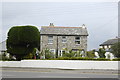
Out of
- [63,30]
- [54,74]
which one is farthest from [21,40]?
[54,74]

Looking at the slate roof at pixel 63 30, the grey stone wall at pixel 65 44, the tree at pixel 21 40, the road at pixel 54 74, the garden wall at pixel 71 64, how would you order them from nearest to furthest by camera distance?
the road at pixel 54 74, the garden wall at pixel 71 64, the tree at pixel 21 40, the grey stone wall at pixel 65 44, the slate roof at pixel 63 30

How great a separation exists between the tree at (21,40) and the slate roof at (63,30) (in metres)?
5.43

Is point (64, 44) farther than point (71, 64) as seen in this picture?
Yes

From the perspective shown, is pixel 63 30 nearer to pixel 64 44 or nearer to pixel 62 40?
pixel 62 40

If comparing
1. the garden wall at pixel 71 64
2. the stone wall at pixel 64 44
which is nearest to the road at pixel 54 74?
the garden wall at pixel 71 64

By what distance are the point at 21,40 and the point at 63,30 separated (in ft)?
29.4

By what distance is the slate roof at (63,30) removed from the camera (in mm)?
35000

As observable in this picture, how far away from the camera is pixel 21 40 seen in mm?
28766

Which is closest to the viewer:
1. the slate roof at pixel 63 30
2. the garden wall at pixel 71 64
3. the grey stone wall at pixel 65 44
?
the garden wall at pixel 71 64

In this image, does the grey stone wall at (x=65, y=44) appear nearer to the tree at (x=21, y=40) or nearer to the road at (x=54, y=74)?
the tree at (x=21, y=40)

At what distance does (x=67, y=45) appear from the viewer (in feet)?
114

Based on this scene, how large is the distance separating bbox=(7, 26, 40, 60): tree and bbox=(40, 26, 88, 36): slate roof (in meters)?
5.43

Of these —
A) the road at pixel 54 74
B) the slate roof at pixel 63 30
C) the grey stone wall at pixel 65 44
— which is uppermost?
the slate roof at pixel 63 30

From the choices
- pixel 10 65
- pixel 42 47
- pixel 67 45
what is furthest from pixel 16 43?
pixel 67 45
